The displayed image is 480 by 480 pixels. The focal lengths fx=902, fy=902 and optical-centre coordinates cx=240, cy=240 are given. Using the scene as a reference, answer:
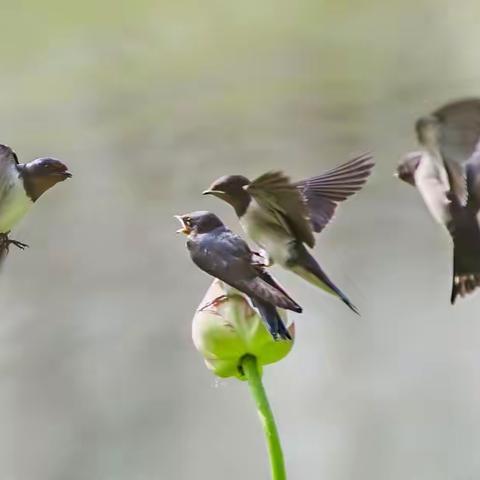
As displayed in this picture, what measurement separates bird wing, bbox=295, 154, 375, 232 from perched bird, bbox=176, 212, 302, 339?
0.07m

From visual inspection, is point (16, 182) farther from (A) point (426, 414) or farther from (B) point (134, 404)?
(A) point (426, 414)

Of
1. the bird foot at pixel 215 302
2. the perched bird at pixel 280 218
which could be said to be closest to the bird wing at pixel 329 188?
the perched bird at pixel 280 218

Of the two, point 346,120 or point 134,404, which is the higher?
point 346,120

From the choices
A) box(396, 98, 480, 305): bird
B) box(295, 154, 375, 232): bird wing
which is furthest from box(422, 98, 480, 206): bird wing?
box(295, 154, 375, 232): bird wing

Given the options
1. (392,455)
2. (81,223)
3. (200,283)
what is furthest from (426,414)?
(81,223)

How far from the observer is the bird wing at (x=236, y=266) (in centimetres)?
71

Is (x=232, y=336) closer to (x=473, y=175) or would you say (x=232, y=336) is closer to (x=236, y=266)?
(x=236, y=266)

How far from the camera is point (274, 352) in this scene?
0.72m

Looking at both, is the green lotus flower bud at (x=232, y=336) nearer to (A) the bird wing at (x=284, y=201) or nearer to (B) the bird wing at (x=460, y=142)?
(A) the bird wing at (x=284, y=201)

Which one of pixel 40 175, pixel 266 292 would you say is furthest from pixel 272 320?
pixel 40 175

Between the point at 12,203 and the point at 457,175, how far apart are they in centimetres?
37

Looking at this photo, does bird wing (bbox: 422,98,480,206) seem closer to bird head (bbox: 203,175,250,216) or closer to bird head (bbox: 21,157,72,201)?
bird head (bbox: 203,175,250,216)

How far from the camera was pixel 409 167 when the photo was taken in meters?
0.76

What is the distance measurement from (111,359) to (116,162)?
0.22 m
